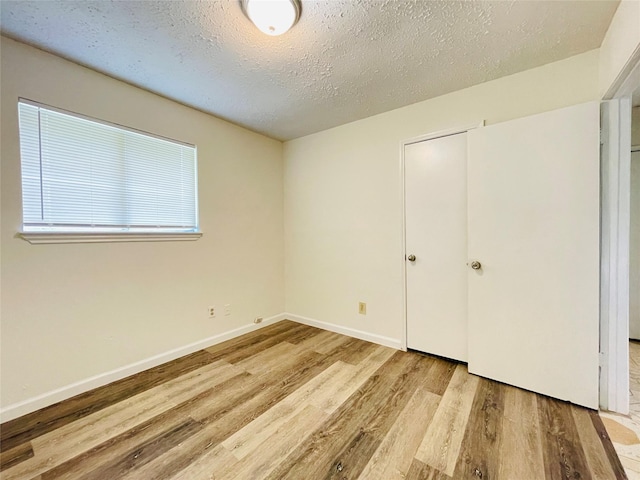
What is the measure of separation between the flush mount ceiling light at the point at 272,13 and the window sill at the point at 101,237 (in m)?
1.81

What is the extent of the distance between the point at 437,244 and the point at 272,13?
6.75 feet

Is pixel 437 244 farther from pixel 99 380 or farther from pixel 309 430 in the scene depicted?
pixel 99 380

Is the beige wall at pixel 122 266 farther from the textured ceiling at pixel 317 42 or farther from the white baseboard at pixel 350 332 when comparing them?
the white baseboard at pixel 350 332

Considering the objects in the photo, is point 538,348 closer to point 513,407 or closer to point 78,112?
point 513,407

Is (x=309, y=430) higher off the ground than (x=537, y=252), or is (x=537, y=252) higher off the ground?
(x=537, y=252)

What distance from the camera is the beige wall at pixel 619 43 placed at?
1264 millimetres

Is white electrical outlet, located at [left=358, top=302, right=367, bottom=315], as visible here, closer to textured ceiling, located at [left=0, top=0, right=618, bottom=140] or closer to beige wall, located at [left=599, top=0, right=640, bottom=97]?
textured ceiling, located at [left=0, top=0, right=618, bottom=140]

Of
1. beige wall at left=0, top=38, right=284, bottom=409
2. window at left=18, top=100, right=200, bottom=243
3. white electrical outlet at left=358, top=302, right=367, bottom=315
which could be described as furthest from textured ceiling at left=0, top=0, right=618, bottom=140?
white electrical outlet at left=358, top=302, right=367, bottom=315

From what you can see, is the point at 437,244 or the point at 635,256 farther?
the point at 635,256

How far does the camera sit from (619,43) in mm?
1441

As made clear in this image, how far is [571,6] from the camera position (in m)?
1.43

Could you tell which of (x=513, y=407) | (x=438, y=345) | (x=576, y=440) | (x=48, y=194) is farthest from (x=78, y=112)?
(x=576, y=440)

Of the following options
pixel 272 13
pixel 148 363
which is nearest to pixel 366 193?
pixel 272 13

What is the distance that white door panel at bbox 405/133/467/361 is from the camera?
2287 millimetres
